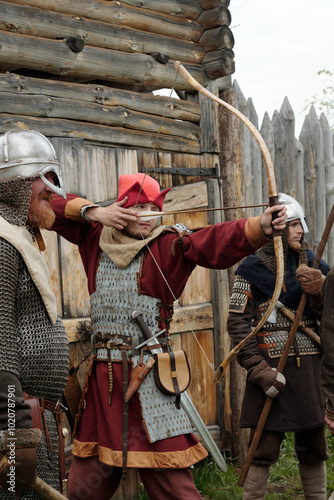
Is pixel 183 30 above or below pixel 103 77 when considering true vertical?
above

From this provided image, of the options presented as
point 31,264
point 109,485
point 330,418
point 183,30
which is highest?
point 183,30

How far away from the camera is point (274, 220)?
9.11 ft

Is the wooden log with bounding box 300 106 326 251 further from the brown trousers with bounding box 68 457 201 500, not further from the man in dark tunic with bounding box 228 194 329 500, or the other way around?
the brown trousers with bounding box 68 457 201 500

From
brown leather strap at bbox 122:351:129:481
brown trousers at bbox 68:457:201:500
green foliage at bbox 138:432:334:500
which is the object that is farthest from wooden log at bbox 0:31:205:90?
green foliage at bbox 138:432:334:500

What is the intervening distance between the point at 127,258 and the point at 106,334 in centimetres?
41

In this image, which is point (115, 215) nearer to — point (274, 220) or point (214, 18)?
point (274, 220)

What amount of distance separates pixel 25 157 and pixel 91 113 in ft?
5.93

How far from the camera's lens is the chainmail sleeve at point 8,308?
2412 millimetres

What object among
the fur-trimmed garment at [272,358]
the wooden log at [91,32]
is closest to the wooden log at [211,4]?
the wooden log at [91,32]

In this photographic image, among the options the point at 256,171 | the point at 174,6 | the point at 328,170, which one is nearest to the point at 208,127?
the point at 256,171

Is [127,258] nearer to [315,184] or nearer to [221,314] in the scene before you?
[221,314]

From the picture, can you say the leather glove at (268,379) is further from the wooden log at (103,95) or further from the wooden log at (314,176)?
the wooden log at (314,176)

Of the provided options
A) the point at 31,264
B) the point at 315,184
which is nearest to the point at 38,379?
the point at 31,264

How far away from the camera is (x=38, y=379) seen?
8.65ft
